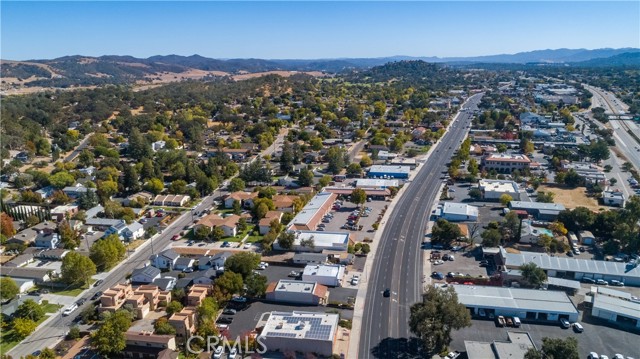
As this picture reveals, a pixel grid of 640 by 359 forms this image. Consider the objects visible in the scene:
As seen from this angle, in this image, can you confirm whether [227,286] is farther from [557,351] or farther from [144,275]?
[557,351]

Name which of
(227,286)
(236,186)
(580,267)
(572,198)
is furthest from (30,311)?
(572,198)

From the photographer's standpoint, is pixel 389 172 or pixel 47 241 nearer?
pixel 47 241

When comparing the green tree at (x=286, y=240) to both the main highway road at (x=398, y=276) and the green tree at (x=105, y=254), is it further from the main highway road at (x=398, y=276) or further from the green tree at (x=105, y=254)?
the green tree at (x=105, y=254)

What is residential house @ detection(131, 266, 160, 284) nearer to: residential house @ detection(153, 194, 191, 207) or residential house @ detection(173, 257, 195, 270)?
residential house @ detection(173, 257, 195, 270)

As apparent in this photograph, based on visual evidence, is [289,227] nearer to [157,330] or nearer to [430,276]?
[430,276]

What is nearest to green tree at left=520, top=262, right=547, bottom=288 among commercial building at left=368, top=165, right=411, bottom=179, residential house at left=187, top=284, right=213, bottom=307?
residential house at left=187, top=284, right=213, bottom=307

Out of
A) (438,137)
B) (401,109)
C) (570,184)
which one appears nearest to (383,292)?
(570,184)
